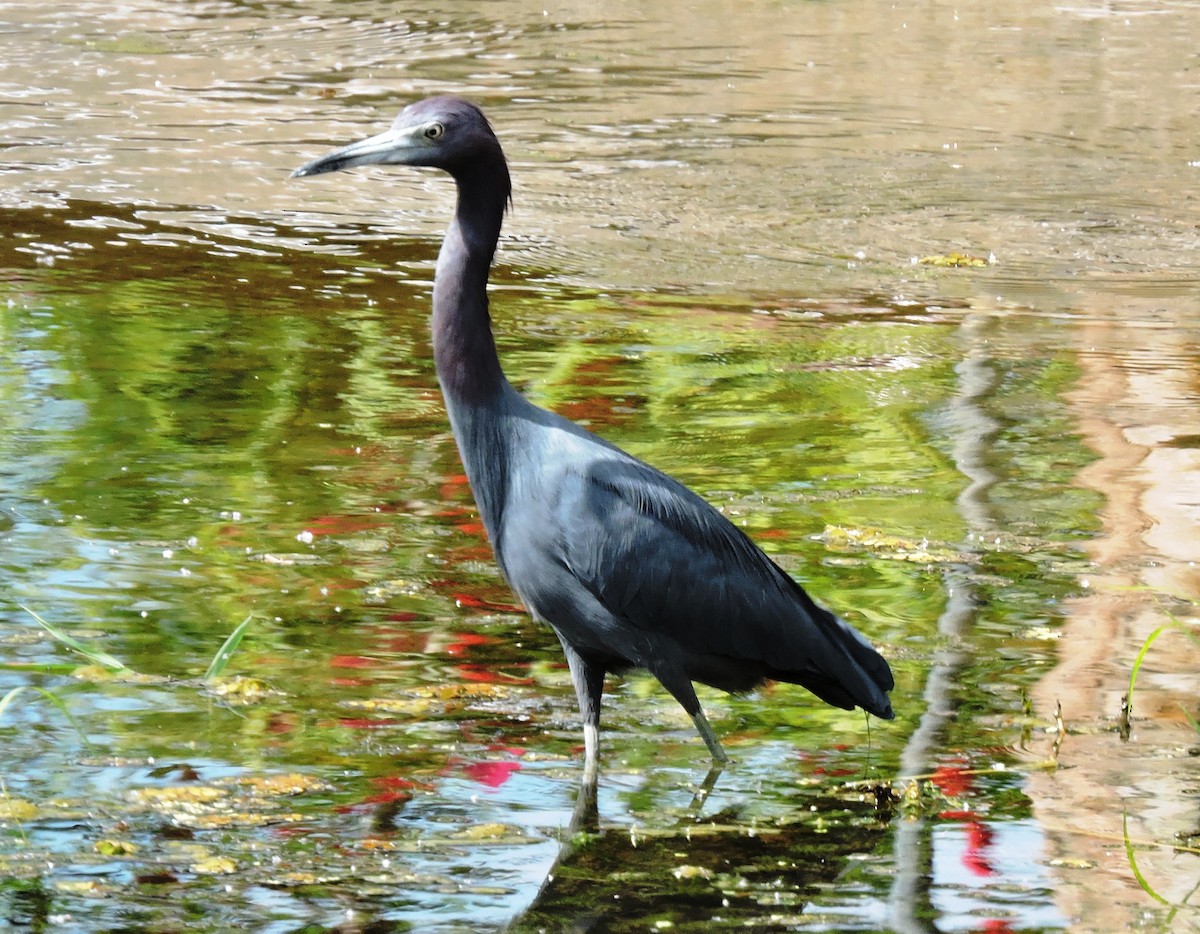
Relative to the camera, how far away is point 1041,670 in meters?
5.67

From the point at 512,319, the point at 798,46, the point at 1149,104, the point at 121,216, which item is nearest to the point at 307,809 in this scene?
the point at 512,319

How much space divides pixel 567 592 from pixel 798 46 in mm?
14716

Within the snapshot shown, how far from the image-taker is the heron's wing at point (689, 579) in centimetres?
484

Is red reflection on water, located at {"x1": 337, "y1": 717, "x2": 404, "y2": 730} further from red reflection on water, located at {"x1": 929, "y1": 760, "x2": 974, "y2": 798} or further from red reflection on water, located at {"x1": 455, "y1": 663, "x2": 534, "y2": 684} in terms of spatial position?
red reflection on water, located at {"x1": 929, "y1": 760, "x2": 974, "y2": 798}

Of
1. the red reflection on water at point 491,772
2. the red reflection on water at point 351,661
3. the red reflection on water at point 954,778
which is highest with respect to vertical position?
the red reflection on water at point 351,661

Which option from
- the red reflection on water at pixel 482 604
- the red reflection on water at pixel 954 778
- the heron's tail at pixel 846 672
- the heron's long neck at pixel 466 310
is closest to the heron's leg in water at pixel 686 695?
the heron's tail at pixel 846 672

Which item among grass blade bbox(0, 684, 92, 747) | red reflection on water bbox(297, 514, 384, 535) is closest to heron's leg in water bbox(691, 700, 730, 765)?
grass blade bbox(0, 684, 92, 747)

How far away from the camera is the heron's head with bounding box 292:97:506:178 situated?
4.87 metres

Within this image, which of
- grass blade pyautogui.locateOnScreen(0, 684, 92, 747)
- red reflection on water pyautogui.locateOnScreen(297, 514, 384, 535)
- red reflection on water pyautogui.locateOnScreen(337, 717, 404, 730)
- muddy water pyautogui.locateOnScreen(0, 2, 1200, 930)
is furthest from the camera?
red reflection on water pyautogui.locateOnScreen(297, 514, 384, 535)

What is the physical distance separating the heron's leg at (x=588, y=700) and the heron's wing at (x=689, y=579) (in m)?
0.19

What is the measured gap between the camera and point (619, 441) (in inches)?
309

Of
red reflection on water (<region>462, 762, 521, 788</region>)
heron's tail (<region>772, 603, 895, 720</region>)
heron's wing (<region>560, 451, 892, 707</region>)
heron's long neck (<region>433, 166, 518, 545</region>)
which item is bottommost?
red reflection on water (<region>462, 762, 521, 788</region>)

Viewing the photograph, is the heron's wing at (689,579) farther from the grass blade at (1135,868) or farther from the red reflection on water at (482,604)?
the red reflection on water at (482,604)

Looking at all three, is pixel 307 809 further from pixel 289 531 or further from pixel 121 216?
pixel 121 216
